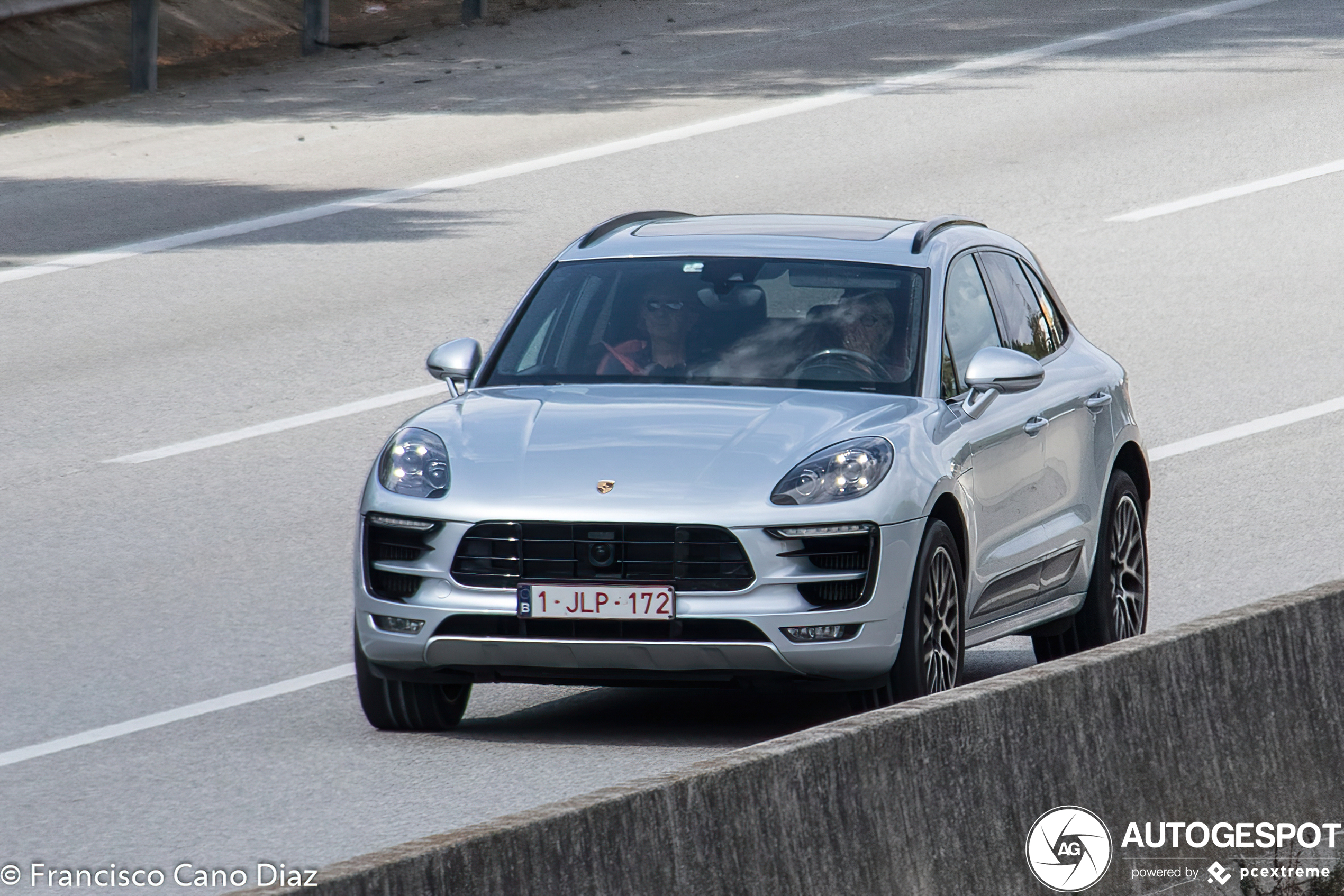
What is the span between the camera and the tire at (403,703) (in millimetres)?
7789

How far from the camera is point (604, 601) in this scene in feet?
23.7

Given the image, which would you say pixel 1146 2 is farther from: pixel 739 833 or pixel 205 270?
pixel 739 833

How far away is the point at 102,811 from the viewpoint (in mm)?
6930

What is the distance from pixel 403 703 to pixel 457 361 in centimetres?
129

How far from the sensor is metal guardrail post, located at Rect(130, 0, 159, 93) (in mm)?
21031

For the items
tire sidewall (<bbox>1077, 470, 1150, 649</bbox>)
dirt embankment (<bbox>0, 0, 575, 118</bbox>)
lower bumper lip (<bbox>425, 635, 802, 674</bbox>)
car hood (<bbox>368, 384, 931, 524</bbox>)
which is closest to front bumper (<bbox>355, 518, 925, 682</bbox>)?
lower bumper lip (<bbox>425, 635, 802, 674</bbox>)

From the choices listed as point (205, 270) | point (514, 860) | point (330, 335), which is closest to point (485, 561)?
point (514, 860)

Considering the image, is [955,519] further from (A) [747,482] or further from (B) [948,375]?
(A) [747,482]

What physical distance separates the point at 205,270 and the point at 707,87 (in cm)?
670

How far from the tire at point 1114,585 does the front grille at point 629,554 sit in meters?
2.28

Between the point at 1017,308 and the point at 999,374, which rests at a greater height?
the point at 1017,308

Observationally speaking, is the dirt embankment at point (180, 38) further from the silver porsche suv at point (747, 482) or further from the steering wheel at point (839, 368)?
the steering wheel at point (839, 368)

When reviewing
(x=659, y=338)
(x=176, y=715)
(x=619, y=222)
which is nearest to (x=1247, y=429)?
(x=619, y=222)

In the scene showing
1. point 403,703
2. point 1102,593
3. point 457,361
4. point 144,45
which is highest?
point 144,45
